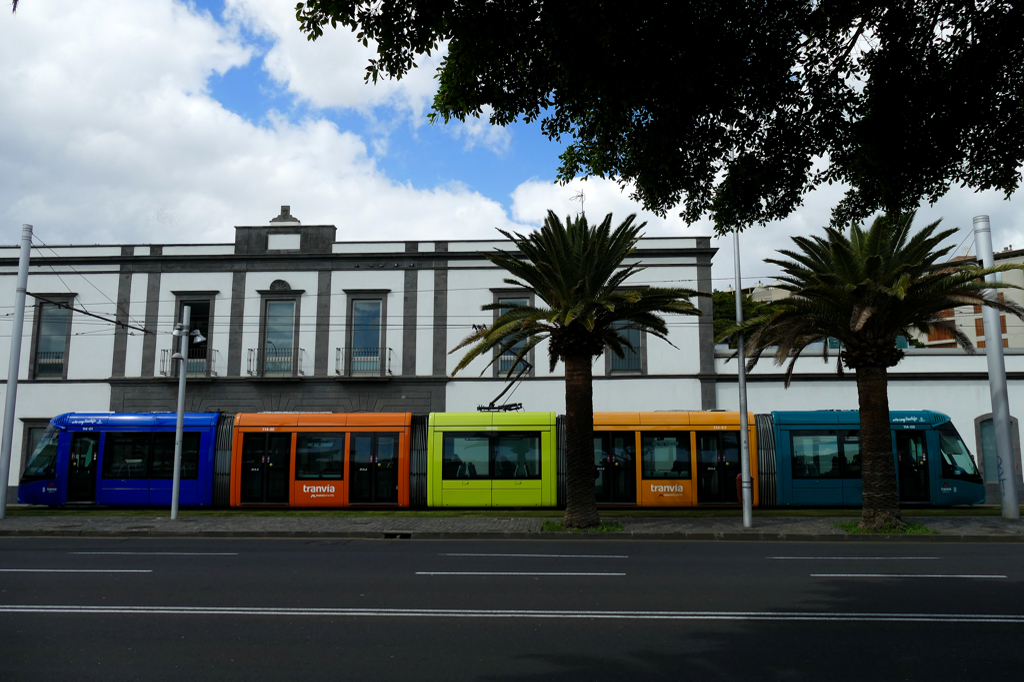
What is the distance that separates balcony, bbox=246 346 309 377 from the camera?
99.0ft

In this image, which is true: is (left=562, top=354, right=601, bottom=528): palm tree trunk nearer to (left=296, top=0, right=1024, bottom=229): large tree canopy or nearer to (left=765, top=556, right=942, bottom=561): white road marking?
(left=765, top=556, right=942, bottom=561): white road marking

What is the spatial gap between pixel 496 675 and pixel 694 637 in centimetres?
225

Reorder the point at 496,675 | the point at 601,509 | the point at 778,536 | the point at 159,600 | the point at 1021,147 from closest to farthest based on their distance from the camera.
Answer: the point at 496,675 < the point at 1021,147 < the point at 159,600 < the point at 778,536 < the point at 601,509

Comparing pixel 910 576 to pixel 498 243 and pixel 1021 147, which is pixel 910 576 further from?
pixel 498 243

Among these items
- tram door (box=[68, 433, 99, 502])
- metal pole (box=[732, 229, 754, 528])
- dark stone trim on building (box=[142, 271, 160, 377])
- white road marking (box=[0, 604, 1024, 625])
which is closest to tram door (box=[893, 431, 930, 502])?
metal pole (box=[732, 229, 754, 528])

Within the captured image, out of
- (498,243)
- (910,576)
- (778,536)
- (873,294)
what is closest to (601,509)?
(778,536)

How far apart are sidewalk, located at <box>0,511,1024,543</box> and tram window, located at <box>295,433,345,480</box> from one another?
2185mm

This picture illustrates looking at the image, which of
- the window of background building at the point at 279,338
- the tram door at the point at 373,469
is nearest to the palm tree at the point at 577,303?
the tram door at the point at 373,469

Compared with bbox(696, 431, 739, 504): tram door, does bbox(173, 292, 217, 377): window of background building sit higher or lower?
higher

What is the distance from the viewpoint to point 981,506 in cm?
2216

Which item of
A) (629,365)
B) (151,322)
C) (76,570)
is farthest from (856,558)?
(151,322)

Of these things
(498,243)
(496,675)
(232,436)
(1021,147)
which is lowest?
(496,675)

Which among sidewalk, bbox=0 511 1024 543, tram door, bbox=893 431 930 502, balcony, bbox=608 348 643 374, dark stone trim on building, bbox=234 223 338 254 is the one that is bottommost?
sidewalk, bbox=0 511 1024 543

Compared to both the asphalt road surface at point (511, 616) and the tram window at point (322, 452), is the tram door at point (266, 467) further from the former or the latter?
the asphalt road surface at point (511, 616)
